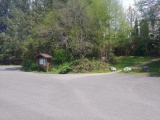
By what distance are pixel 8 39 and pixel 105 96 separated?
3806 cm

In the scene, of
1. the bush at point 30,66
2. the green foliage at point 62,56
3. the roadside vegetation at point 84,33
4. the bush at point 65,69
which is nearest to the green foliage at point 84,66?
the roadside vegetation at point 84,33

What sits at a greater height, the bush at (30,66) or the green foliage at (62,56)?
the green foliage at (62,56)

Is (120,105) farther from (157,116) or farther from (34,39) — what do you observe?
(34,39)

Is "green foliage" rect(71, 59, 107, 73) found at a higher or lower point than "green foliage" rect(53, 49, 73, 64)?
lower

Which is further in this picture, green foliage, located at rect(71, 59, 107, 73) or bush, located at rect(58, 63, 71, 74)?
bush, located at rect(58, 63, 71, 74)

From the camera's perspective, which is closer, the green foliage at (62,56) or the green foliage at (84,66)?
the green foliage at (84,66)

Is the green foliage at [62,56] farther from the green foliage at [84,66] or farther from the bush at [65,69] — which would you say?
the bush at [65,69]

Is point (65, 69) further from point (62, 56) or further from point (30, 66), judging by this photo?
point (30, 66)

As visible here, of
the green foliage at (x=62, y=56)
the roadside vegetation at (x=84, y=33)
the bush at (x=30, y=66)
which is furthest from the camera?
the bush at (x=30, y=66)

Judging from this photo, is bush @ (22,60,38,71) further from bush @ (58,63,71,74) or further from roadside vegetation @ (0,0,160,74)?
bush @ (58,63,71,74)

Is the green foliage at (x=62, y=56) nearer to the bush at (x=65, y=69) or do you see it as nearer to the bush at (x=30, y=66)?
the bush at (x=30, y=66)

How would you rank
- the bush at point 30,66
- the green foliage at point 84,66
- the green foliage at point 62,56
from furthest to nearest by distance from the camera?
1. the bush at point 30,66
2. the green foliage at point 62,56
3. the green foliage at point 84,66

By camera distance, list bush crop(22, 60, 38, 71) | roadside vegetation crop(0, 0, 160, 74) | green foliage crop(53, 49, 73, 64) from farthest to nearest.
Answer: bush crop(22, 60, 38, 71) < green foliage crop(53, 49, 73, 64) < roadside vegetation crop(0, 0, 160, 74)

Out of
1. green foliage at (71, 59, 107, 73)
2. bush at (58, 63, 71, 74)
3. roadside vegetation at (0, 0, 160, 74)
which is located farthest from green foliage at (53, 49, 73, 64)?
bush at (58, 63, 71, 74)
